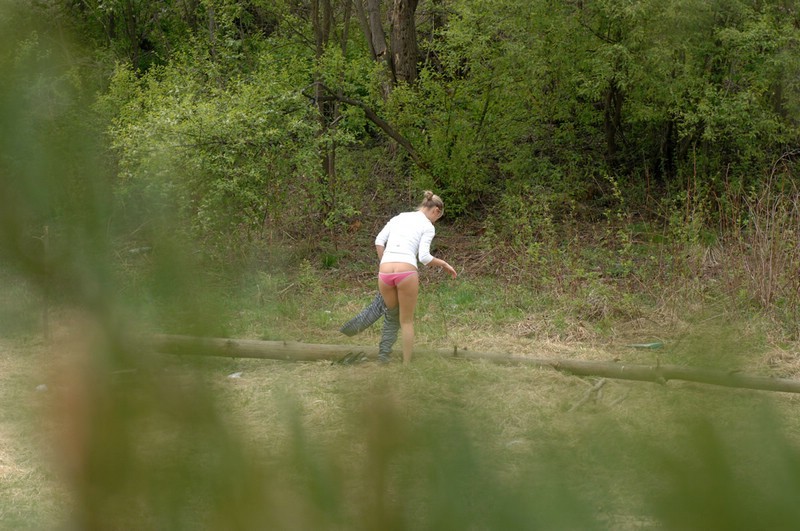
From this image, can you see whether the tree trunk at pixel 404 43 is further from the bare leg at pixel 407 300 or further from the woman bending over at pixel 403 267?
the bare leg at pixel 407 300

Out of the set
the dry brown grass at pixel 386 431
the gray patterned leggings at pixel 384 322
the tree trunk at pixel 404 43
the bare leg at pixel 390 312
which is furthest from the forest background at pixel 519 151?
the dry brown grass at pixel 386 431

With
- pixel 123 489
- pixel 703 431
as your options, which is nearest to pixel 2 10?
pixel 123 489

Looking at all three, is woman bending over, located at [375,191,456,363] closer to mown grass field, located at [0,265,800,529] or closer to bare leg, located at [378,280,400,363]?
bare leg, located at [378,280,400,363]

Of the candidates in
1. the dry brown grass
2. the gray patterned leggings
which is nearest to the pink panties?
the gray patterned leggings

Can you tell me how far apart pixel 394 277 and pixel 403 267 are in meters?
0.11

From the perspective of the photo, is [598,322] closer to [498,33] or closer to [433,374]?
[498,33]

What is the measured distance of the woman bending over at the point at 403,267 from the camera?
715 cm

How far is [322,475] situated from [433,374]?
137 millimetres

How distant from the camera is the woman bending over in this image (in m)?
7.15

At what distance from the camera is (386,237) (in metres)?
7.54

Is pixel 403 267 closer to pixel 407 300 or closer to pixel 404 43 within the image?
pixel 407 300

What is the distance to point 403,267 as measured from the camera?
7152 millimetres

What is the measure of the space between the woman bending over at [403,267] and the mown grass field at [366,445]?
6.29 m

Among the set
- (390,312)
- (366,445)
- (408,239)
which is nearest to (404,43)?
(408,239)
